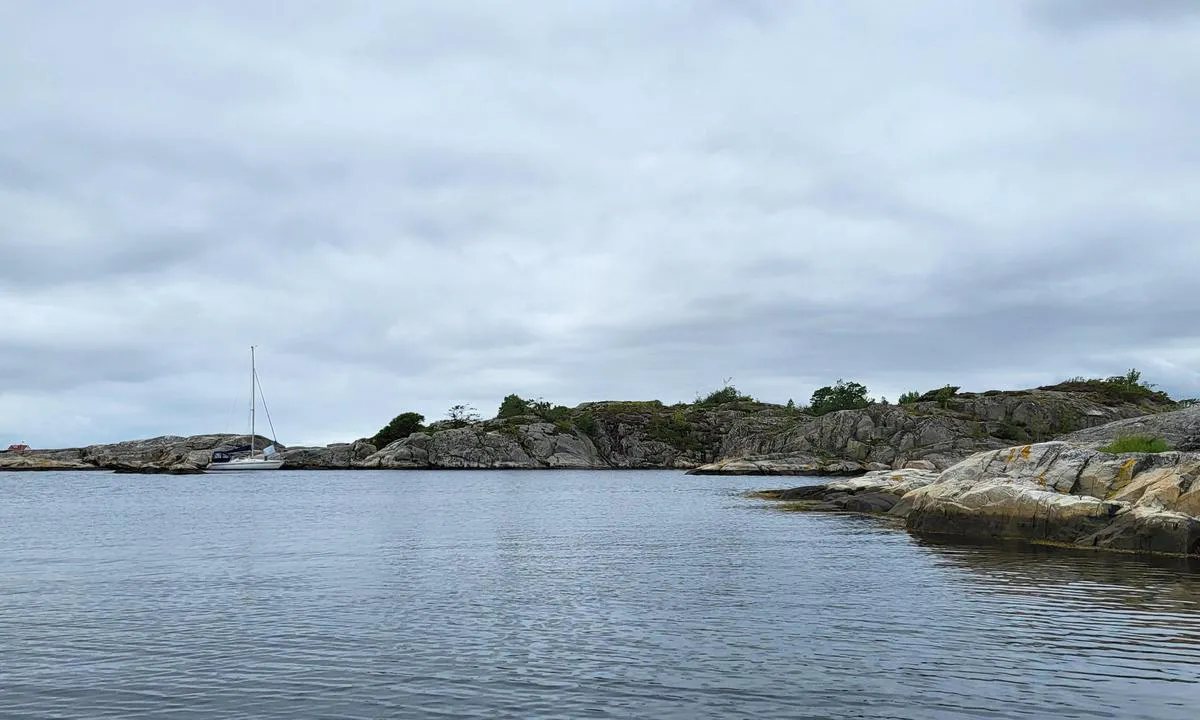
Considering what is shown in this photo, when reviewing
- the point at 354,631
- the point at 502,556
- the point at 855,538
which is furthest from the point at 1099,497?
the point at 354,631

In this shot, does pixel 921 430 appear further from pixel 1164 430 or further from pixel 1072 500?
pixel 1072 500

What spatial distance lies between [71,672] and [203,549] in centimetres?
2633

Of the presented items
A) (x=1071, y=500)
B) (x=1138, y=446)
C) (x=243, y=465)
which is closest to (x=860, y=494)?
(x=1138, y=446)

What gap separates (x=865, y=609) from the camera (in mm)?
26547

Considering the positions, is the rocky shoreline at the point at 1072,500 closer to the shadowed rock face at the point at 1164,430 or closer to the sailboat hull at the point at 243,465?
the shadowed rock face at the point at 1164,430

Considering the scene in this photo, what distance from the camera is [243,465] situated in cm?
19138

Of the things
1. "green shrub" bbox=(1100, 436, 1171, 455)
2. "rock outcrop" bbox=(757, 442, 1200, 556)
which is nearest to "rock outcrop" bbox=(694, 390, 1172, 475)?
"green shrub" bbox=(1100, 436, 1171, 455)

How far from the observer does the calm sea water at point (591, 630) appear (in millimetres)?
17078

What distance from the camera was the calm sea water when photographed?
17078mm

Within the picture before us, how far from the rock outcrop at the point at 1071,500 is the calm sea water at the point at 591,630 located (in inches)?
113

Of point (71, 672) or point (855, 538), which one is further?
point (855, 538)

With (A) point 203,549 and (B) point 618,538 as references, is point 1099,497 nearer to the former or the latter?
(B) point 618,538

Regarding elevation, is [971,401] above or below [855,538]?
above

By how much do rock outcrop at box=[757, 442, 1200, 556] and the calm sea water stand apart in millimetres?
2872
